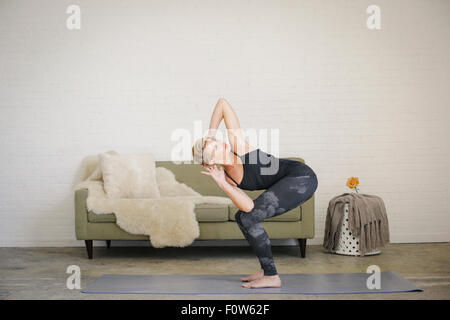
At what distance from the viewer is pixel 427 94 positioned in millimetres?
4867

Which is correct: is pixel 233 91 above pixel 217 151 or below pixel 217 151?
above

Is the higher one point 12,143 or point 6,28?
point 6,28

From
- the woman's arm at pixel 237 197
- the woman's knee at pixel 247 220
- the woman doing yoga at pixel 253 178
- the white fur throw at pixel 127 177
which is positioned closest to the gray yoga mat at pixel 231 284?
the woman doing yoga at pixel 253 178

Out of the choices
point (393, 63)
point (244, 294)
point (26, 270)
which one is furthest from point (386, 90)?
point (26, 270)

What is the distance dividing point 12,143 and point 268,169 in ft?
10.8

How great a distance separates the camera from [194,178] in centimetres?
462

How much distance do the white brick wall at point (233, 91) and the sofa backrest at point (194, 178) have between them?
34 cm

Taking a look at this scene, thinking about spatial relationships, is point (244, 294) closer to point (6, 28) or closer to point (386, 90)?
point (386, 90)

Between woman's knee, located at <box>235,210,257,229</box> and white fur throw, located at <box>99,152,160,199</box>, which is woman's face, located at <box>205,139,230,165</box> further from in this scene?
white fur throw, located at <box>99,152,160,199</box>

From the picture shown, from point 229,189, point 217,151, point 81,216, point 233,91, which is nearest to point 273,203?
point 229,189

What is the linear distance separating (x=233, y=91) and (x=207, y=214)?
5.05 feet

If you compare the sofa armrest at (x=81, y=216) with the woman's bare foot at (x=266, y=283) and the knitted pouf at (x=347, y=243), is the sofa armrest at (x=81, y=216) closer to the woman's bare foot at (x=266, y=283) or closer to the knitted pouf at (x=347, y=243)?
the woman's bare foot at (x=266, y=283)

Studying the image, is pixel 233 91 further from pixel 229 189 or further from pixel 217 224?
pixel 229 189

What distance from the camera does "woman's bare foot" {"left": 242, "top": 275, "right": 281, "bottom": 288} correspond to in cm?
298
